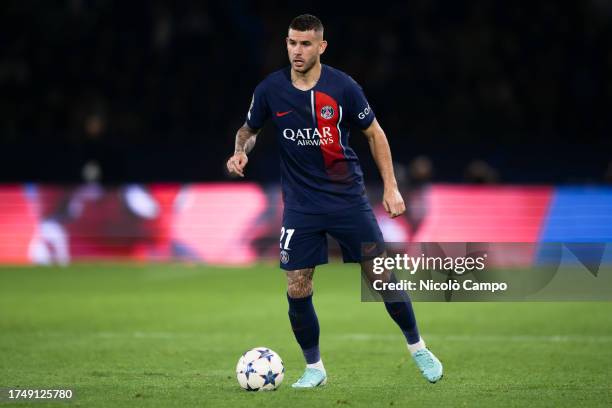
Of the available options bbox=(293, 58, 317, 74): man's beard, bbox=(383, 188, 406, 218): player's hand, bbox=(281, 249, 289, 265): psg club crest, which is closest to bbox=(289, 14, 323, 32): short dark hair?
bbox=(293, 58, 317, 74): man's beard

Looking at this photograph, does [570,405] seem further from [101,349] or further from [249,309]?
[249,309]

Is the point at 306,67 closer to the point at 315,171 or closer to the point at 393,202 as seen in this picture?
the point at 315,171

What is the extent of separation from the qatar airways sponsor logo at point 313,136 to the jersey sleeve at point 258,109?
0.28 metres

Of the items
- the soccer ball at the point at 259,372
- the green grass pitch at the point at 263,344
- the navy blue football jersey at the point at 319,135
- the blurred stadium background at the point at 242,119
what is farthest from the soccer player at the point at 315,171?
the blurred stadium background at the point at 242,119

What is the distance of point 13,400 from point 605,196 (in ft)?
34.9

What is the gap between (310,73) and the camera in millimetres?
6238

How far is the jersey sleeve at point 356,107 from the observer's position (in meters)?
6.20

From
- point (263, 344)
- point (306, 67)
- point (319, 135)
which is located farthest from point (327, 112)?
point (263, 344)

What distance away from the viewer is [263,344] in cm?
841

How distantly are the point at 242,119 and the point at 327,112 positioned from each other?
11990 millimetres

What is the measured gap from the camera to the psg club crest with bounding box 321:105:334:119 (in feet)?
20.3

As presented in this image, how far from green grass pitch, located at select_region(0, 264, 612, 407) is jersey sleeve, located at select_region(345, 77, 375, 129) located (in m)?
1.58
